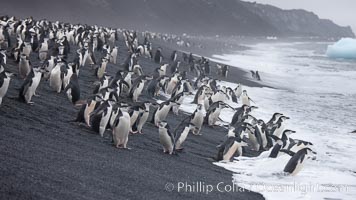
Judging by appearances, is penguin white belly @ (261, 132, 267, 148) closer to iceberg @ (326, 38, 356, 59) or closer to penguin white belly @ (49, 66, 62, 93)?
penguin white belly @ (49, 66, 62, 93)

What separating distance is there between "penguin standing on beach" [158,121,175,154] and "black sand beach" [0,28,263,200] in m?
0.16

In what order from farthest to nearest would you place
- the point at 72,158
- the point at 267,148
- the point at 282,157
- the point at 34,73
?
1. the point at 267,148
2. the point at 34,73
3. the point at 282,157
4. the point at 72,158

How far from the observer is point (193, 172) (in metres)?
7.10

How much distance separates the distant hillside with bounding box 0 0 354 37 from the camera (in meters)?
60.8

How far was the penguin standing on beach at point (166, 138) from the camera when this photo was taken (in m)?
7.87

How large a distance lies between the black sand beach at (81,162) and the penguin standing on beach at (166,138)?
156 millimetres

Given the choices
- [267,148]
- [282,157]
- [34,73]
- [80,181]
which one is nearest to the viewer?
[80,181]

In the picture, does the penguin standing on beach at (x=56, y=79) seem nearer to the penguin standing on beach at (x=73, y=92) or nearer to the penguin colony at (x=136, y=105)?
the penguin colony at (x=136, y=105)

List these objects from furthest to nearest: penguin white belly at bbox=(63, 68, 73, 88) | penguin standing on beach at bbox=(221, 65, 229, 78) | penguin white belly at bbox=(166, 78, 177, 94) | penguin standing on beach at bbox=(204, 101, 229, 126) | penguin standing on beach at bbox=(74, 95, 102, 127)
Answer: penguin standing on beach at bbox=(221, 65, 229, 78), penguin white belly at bbox=(166, 78, 177, 94), penguin standing on beach at bbox=(204, 101, 229, 126), penguin white belly at bbox=(63, 68, 73, 88), penguin standing on beach at bbox=(74, 95, 102, 127)

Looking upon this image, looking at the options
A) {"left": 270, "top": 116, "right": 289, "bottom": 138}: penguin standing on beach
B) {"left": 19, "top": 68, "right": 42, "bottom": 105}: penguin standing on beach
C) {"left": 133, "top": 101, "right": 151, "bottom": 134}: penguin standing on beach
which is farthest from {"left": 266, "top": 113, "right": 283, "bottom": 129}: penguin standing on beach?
{"left": 19, "top": 68, "right": 42, "bottom": 105}: penguin standing on beach

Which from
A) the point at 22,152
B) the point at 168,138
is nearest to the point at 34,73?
the point at 168,138

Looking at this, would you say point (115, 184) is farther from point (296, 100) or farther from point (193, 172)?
point (296, 100)

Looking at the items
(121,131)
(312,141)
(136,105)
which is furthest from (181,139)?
(312,141)

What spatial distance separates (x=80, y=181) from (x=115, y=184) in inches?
18.9
